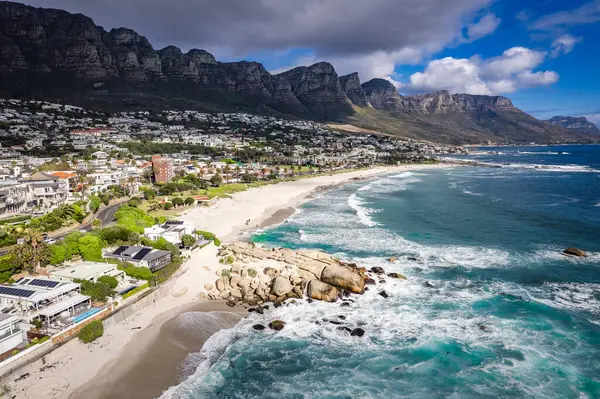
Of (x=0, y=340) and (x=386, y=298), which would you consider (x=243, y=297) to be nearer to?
(x=386, y=298)

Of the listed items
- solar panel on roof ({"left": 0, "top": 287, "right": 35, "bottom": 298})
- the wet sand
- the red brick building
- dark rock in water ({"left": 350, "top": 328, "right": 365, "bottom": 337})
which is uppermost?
the red brick building

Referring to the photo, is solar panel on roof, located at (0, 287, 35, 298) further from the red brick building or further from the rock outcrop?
the red brick building

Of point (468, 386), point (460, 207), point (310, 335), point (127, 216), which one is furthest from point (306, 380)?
point (460, 207)

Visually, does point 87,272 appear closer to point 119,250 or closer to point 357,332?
point 119,250

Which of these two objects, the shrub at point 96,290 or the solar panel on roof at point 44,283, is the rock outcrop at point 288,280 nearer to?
the shrub at point 96,290

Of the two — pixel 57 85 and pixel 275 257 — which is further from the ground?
pixel 57 85

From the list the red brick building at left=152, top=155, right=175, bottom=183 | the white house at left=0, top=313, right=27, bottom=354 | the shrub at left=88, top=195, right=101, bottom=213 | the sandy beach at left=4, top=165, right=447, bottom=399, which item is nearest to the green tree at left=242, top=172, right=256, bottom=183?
the red brick building at left=152, top=155, right=175, bottom=183
